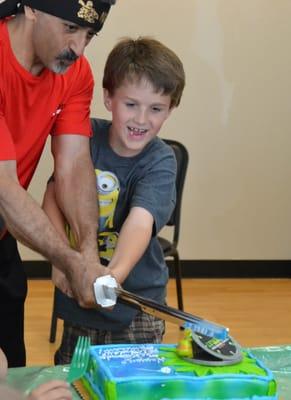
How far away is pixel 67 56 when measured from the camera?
1.83 metres

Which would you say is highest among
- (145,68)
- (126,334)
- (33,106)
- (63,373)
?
(145,68)

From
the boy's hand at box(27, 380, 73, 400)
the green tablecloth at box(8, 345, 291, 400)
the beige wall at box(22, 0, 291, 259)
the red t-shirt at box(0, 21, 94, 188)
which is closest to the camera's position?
→ the boy's hand at box(27, 380, 73, 400)

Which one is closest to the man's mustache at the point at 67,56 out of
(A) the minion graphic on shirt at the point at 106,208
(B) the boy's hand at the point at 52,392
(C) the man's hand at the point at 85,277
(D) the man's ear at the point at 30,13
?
(D) the man's ear at the point at 30,13

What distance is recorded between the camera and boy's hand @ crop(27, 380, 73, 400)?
4.04 ft

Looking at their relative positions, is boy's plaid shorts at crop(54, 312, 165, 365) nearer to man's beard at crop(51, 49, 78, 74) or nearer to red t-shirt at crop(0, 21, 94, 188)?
red t-shirt at crop(0, 21, 94, 188)

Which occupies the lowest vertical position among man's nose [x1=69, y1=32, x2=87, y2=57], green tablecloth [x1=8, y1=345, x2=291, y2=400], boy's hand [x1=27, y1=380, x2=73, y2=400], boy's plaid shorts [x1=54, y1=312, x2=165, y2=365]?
boy's plaid shorts [x1=54, y1=312, x2=165, y2=365]

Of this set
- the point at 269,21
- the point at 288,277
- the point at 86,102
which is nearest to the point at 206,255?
the point at 288,277

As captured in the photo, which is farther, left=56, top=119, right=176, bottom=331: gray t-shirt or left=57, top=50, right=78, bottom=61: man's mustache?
left=56, top=119, right=176, bottom=331: gray t-shirt

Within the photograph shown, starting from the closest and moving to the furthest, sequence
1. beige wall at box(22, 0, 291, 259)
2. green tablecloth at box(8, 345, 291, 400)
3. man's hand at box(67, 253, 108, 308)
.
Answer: green tablecloth at box(8, 345, 291, 400)
man's hand at box(67, 253, 108, 308)
beige wall at box(22, 0, 291, 259)

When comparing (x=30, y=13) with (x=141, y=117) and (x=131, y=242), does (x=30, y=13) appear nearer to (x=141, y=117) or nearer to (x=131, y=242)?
(x=141, y=117)

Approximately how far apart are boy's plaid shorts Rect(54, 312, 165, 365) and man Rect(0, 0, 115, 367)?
0.54 feet

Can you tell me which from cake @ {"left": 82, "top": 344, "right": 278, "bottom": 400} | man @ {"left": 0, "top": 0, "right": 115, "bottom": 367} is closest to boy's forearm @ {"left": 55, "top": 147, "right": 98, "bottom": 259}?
man @ {"left": 0, "top": 0, "right": 115, "bottom": 367}

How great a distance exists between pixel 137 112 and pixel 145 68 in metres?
0.12

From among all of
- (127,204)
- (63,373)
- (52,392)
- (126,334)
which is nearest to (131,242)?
(127,204)
